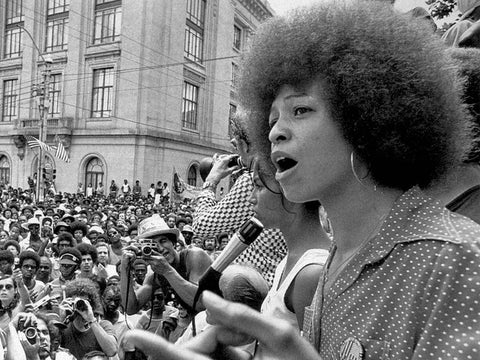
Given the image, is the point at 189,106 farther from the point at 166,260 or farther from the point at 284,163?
the point at 284,163

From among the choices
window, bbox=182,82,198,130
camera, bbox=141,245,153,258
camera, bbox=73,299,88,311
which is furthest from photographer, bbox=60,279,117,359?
window, bbox=182,82,198,130

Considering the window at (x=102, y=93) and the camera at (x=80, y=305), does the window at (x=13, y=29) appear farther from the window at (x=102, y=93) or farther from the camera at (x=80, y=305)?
the camera at (x=80, y=305)

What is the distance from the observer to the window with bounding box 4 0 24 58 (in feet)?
111

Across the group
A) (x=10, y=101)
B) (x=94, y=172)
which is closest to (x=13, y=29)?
(x=10, y=101)

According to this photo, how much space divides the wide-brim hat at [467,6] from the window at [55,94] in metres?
31.6

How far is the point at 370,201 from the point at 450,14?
3.46m

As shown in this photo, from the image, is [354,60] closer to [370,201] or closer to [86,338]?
[370,201]

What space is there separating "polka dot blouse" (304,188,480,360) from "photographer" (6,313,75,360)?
3305 mm

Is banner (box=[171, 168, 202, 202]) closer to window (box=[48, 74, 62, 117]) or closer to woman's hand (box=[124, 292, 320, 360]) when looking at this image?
window (box=[48, 74, 62, 117])

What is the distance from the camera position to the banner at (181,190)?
23.2 m

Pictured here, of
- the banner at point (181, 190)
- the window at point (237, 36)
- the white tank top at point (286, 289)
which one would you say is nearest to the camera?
the white tank top at point (286, 289)

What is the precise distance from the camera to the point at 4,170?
33500 mm

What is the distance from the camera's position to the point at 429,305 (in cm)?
93

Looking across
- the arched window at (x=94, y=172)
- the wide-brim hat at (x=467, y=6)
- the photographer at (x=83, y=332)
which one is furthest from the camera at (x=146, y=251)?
the arched window at (x=94, y=172)
